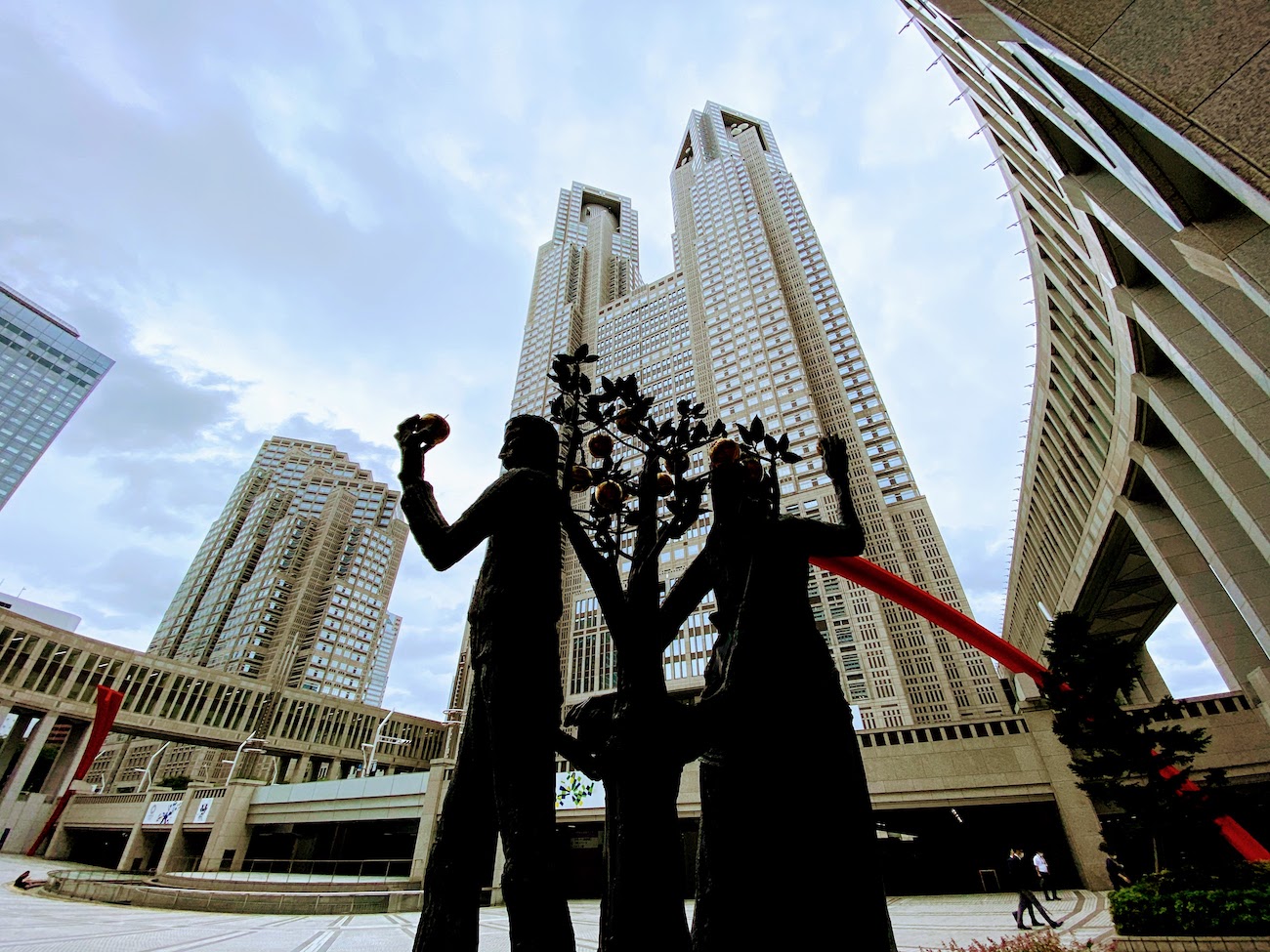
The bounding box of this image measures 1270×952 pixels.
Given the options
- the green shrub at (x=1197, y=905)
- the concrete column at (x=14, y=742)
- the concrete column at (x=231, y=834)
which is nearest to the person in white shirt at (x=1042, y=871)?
the green shrub at (x=1197, y=905)

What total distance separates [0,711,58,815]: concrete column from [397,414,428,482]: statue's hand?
45.3 m

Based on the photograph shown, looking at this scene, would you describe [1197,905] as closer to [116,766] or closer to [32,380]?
[116,766]

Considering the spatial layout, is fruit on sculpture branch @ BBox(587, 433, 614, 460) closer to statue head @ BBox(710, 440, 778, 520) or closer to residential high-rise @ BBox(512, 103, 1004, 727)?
statue head @ BBox(710, 440, 778, 520)

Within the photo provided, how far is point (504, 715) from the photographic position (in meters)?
2.09

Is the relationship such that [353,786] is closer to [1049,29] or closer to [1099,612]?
[1049,29]

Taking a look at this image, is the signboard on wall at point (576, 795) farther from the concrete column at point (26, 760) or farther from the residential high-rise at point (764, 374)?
the concrete column at point (26, 760)

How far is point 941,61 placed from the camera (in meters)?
14.3

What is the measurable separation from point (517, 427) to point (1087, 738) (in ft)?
44.3

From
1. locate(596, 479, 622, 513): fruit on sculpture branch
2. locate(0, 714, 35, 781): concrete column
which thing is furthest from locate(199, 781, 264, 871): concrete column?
locate(596, 479, 622, 513): fruit on sculpture branch

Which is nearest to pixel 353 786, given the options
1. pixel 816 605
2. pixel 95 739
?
pixel 95 739

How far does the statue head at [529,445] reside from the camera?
2908mm

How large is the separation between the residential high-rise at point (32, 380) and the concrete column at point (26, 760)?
57.8 m

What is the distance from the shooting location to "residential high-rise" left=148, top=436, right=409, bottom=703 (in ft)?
229

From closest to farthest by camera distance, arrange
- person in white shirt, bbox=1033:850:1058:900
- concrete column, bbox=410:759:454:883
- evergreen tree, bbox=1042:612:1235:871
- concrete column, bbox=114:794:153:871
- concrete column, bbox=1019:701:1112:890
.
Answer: evergreen tree, bbox=1042:612:1235:871 < person in white shirt, bbox=1033:850:1058:900 < concrete column, bbox=1019:701:1112:890 < concrete column, bbox=410:759:454:883 < concrete column, bbox=114:794:153:871
